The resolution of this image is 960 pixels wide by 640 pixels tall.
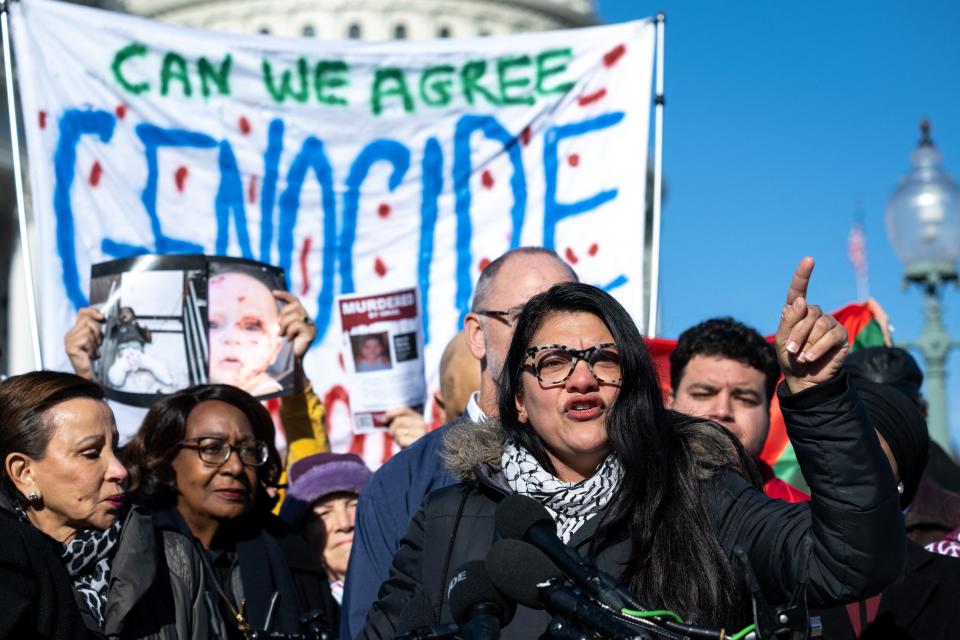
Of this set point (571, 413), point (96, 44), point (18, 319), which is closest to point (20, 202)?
point (96, 44)

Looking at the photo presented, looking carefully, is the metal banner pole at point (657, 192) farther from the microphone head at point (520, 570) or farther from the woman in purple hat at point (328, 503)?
the microphone head at point (520, 570)

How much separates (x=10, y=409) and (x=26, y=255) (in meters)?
2.15

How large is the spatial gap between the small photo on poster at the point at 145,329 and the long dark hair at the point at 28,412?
1512 mm

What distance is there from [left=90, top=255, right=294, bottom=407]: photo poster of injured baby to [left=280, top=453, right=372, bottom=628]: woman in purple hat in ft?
1.19

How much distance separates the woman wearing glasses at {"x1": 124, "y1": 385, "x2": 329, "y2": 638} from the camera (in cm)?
460

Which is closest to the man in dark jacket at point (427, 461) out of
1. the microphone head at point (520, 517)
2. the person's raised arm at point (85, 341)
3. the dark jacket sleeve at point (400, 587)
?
the dark jacket sleeve at point (400, 587)

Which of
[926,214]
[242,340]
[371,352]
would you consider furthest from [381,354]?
[926,214]

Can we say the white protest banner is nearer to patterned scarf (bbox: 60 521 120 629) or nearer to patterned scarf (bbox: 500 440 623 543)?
patterned scarf (bbox: 60 521 120 629)

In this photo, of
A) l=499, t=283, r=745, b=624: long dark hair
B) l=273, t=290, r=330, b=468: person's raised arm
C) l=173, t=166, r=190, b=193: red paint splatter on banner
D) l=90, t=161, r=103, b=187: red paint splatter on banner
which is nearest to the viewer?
l=499, t=283, r=745, b=624: long dark hair

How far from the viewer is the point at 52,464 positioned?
380cm

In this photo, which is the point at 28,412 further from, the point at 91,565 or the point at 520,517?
the point at 520,517

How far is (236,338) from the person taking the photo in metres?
5.57

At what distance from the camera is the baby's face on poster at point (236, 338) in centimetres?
555

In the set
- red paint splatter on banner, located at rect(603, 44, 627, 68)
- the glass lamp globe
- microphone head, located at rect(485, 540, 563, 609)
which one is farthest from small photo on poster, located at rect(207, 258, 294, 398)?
the glass lamp globe
